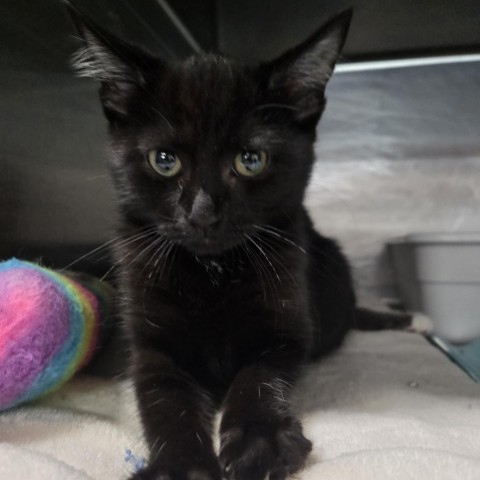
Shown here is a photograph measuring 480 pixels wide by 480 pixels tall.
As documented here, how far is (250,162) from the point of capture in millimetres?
819

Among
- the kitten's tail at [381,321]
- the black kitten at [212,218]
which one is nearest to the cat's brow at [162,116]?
the black kitten at [212,218]

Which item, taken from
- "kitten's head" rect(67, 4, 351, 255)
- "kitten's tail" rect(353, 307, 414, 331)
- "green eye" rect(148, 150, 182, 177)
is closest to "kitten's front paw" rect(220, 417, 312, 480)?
"kitten's head" rect(67, 4, 351, 255)

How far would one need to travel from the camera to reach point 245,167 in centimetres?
82

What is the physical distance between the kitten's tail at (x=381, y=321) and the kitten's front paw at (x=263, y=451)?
2.65ft

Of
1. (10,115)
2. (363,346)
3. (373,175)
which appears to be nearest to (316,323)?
(363,346)

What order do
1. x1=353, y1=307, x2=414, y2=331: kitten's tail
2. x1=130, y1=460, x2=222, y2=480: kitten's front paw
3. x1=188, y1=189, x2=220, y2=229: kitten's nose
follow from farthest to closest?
x1=353, y1=307, x2=414, y2=331: kitten's tail < x1=188, y1=189, x2=220, y2=229: kitten's nose < x1=130, y1=460, x2=222, y2=480: kitten's front paw

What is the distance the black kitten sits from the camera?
30.6 inches

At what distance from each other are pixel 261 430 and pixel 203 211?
0.29 m

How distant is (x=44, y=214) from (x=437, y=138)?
123 cm

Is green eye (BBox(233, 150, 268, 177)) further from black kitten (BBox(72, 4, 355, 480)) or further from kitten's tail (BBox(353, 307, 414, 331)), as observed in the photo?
kitten's tail (BBox(353, 307, 414, 331))

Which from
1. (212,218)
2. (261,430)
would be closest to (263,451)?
(261,430)

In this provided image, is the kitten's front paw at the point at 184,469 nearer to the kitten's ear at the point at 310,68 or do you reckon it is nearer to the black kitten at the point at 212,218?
the black kitten at the point at 212,218

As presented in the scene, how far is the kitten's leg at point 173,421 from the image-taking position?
2.00 ft

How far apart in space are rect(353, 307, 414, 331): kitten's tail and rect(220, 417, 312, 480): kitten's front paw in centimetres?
81
